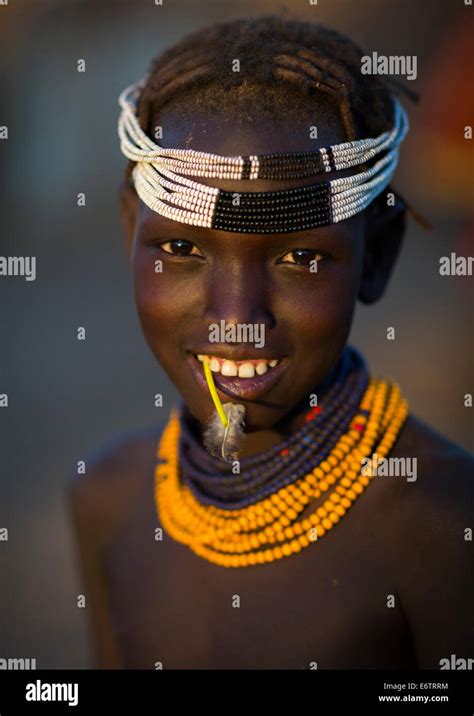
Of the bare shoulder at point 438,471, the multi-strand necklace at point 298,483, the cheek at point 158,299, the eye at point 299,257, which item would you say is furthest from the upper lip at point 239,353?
the bare shoulder at point 438,471

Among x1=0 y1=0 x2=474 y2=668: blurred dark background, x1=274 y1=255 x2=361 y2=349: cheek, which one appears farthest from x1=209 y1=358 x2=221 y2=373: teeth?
x1=0 y1=0 x2=474 y2=668: blurred dark background

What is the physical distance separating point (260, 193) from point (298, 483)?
0.85 m

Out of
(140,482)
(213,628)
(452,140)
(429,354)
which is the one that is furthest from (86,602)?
(452,140)

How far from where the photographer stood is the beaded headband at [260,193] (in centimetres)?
214

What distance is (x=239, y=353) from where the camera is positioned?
2.21 meters

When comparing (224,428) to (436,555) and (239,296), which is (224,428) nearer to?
(239,296)

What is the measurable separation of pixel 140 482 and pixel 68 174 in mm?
8536

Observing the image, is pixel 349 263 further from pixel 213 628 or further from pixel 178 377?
pixel 213 628

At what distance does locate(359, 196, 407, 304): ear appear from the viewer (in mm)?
2533

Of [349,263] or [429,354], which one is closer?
[349,263]

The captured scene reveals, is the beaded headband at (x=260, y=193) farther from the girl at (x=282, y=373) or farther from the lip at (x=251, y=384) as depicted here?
the lip at (x=251, y=384)

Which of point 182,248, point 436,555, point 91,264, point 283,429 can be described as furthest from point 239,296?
point 91,264

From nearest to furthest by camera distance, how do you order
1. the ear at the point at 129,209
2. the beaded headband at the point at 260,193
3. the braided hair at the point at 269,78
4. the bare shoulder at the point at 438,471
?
1. the beaded headband at the point at 260,193
2. the braided hair at the point at 269,78
3. the bare shoulder at the point at 438,471
4. the ear at the point at 129,209

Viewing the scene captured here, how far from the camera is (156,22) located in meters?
10.9
